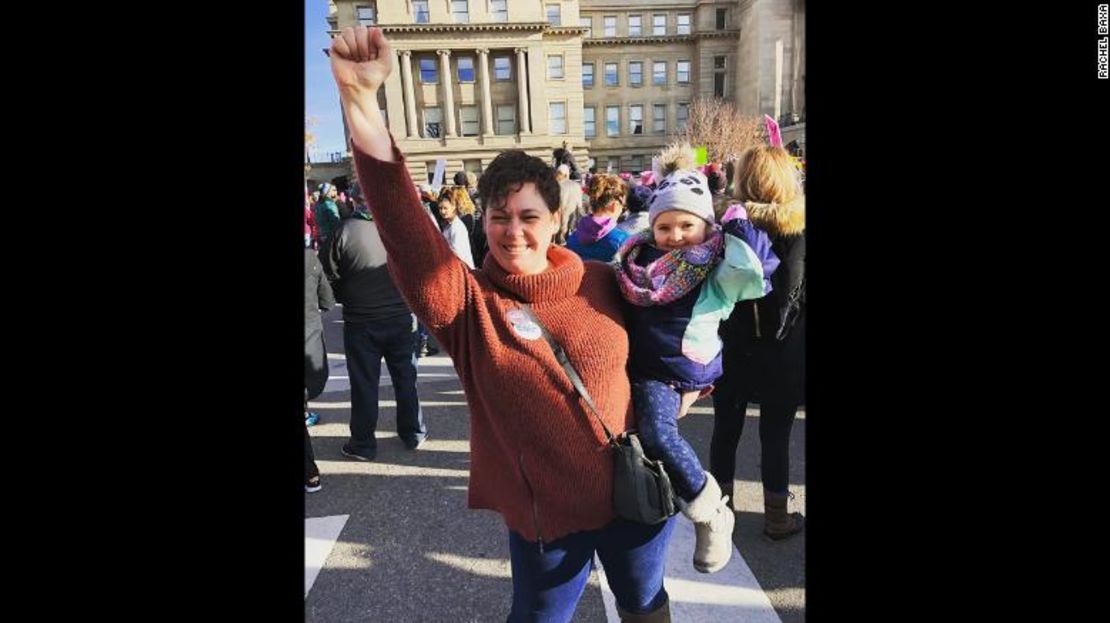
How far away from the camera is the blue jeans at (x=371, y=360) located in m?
3.56

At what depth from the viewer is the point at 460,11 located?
32844mm

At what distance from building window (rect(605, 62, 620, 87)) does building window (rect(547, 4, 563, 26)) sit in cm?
674

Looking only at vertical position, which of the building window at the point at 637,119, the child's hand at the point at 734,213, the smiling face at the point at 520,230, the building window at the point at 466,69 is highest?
the building window at the point at 466,69

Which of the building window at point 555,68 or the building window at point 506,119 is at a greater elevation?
the building window at point 555,68

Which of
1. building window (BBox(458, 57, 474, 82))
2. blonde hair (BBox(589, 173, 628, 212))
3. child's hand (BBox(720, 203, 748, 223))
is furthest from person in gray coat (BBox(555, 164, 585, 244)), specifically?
building window (BBox(458, 57, 474, 82))

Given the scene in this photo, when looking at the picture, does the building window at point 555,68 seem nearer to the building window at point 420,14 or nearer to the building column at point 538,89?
the building column at point 538,89

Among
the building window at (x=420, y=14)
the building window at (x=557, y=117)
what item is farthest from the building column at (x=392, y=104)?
the building window at (x=557, y=117)

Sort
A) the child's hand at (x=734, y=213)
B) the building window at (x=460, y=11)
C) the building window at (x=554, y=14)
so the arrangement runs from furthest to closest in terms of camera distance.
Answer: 1. the building window at (x=554, y=14)
2. the building window at (x=460, y=11)
3. the child's hand at (x=734, y=213)

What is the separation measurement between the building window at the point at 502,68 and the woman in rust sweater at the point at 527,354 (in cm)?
3639

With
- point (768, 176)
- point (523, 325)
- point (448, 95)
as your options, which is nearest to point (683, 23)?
point (448, 95)

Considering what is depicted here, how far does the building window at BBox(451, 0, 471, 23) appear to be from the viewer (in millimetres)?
31516

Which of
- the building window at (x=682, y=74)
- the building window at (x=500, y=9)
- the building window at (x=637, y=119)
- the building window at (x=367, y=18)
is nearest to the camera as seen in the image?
the building window at (x=367, y=18)

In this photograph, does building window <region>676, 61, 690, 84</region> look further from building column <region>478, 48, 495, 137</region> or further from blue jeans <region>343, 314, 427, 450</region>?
blue jeans <region>343, 314, 427, 450</region>
